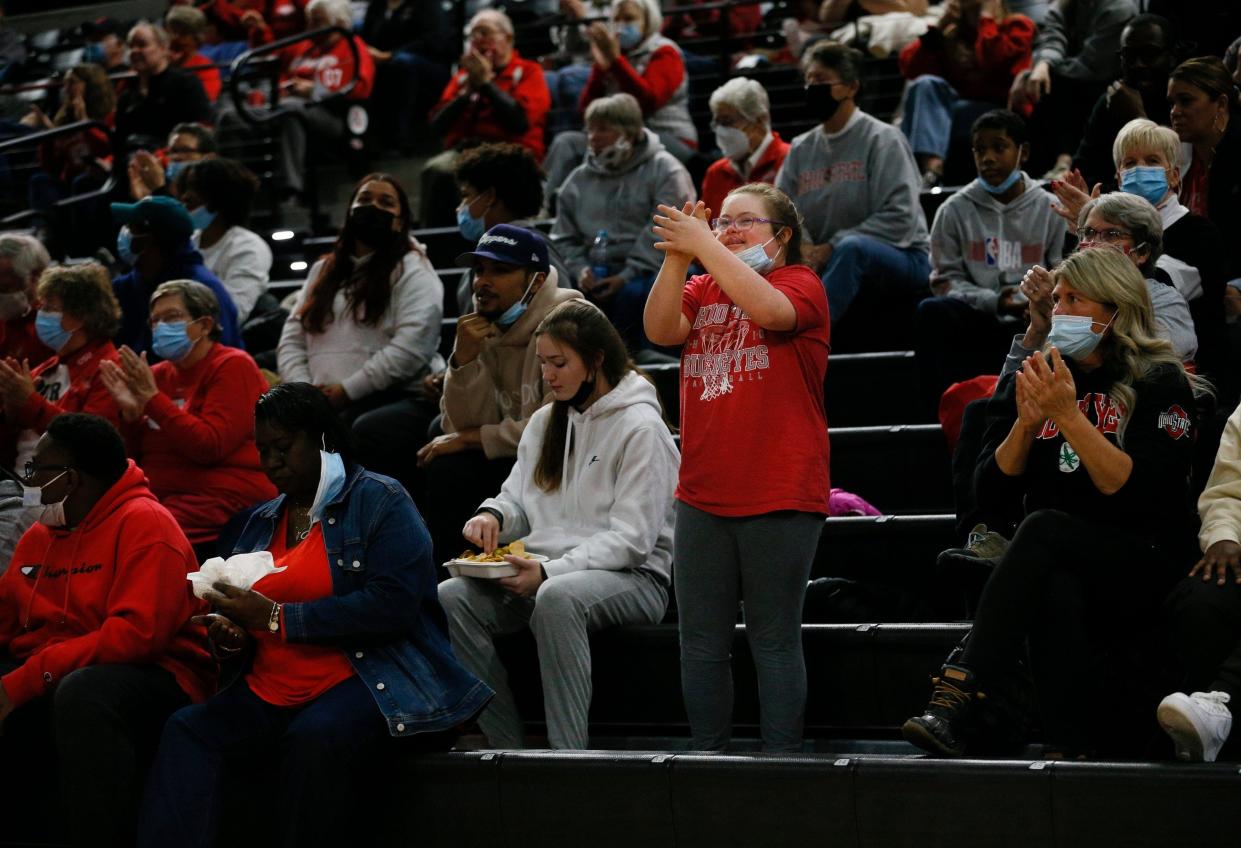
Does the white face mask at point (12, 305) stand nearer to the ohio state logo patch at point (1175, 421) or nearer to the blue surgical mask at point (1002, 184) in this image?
the blue surgical mask at point (1002, 184)

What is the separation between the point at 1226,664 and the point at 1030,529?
0.49 meters

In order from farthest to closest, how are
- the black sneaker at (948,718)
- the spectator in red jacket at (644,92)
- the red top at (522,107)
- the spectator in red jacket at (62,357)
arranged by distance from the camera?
the red top at (522,107), the spectator in red jacket at (644,92), the spectator in red jacket at (62,357), the black sneaker at (948,718)

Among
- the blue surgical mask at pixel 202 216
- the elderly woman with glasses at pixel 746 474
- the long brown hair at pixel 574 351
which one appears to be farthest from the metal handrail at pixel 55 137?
the elderly woman with glasses at pixel 746 474

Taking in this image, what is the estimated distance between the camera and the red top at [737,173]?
7027 mm

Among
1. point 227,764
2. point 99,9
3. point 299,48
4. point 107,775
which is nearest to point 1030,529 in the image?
point 227,764

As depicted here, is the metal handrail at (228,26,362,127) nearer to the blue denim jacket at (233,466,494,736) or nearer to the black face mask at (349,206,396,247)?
the black face mask at (349,206,396,247)

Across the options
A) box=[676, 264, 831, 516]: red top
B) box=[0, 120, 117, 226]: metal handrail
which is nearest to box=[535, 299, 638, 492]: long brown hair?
box=[676, 264, 831, 516]: red top

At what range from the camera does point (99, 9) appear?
46.2 ft

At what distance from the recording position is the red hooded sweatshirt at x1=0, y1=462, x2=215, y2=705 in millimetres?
4426

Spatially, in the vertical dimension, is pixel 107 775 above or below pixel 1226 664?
below

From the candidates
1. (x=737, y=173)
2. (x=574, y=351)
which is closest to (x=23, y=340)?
(x=737, y=173)

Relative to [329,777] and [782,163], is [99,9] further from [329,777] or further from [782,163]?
[329,777]

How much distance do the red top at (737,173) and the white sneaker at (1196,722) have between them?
3.79m

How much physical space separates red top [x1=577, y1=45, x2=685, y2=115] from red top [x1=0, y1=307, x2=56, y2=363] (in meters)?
3.01
